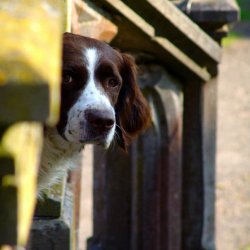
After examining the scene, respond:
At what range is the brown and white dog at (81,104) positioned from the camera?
449cm

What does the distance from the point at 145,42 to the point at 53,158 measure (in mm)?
1905

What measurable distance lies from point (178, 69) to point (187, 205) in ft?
3.65

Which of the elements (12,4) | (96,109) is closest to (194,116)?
(96,109)

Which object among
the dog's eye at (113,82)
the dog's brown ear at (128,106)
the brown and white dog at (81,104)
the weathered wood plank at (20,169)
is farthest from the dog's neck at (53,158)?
the weathered wood plank at (20,169)

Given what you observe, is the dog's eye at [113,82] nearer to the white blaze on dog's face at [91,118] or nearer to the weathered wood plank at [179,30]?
the white blaze on dog's face at [91,118]

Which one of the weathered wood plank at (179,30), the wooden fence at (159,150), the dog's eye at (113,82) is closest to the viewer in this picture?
the dog's eye at (113,82)

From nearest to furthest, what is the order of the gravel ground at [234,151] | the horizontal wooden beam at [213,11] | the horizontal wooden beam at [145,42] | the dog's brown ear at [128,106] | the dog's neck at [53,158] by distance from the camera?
1. the dog's neck at [53,158]
2. the dog's brown ear at [128,106]
3. the horizontal wooden beam at [145,42]
4. the horizontal wooden beam at [213,11]
5. the gravel ground at [234,151]

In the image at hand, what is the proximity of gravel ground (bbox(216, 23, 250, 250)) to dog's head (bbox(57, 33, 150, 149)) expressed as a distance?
4.25m

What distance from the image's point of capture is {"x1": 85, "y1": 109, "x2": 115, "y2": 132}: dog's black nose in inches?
174

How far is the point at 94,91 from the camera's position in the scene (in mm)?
4605

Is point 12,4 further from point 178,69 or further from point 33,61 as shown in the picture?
point 178,69

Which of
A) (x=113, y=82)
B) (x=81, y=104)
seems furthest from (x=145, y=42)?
(x=81, y=104)

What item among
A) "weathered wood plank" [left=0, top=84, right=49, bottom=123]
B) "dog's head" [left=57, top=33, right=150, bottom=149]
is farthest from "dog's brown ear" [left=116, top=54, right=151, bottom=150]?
"weathered wood plank" [left=0, top=84, right=49, bottom=123]

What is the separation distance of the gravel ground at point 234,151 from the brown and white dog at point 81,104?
4.67 metres
